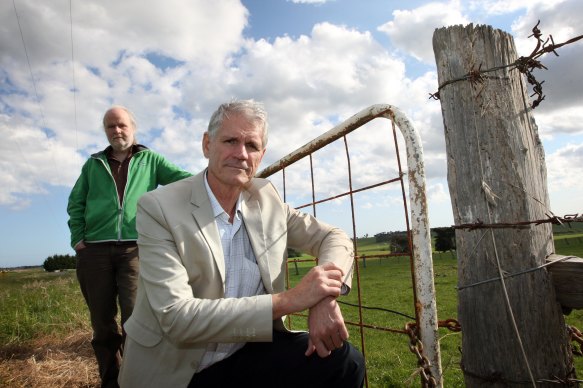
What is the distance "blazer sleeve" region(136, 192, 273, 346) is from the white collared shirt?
0.11 m

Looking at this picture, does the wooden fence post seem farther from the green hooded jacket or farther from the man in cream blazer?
the green hooded jacket

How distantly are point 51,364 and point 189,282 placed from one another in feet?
11.2

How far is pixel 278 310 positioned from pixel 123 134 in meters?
2.50

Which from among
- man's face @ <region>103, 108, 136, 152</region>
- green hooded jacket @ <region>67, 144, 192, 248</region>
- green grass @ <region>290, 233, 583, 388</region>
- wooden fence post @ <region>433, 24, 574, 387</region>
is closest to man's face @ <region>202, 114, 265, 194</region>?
wooden fence post @ <region>433, 24, 574, 387</region>

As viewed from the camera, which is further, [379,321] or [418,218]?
[379,321]

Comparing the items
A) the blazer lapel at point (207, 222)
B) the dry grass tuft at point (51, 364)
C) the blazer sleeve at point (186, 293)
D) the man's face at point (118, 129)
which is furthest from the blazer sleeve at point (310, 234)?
the dry grass tuft at point (51, 364)

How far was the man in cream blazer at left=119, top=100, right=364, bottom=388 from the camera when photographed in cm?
155

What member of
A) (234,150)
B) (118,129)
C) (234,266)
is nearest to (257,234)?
(234,266)

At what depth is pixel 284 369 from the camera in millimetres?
1727

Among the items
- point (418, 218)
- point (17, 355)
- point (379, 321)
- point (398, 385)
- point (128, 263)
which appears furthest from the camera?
point (379, 321)

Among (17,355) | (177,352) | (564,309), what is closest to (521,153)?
(564,309)

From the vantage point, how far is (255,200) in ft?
7.00

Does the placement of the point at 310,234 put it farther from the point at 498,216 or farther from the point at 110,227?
the point at 110,227

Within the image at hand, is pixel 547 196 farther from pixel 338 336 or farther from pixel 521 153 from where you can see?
pixel 338 336
